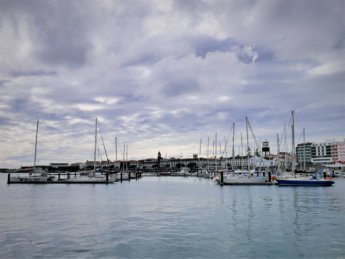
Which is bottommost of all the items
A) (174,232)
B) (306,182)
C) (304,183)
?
(174,232)

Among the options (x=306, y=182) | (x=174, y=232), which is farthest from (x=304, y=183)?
(x=174, y=232)

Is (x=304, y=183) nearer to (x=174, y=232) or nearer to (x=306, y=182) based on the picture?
(x=306, y=182)

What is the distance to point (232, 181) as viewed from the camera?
71188 mm

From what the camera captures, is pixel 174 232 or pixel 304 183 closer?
pixel 174 232

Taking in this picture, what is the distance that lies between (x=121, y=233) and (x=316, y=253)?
11.4 metres

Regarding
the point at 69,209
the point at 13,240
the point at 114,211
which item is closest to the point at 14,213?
the point at 69,209

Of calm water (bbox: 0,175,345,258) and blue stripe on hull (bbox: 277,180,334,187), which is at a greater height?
blue stripe on hull (bbox: 277,180,334,187)

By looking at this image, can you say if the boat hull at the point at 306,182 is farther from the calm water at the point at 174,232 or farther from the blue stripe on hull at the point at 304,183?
the calm water at the point at 174,232

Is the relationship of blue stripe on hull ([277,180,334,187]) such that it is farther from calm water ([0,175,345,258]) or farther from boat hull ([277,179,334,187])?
calm water ([0,175,345,258])

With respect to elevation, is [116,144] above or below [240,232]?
above

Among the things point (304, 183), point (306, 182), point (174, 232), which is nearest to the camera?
point (174, 232)

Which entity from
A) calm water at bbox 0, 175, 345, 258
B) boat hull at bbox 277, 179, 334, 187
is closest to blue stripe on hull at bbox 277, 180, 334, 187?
boat hull at bbox 277, 179, 334, 187

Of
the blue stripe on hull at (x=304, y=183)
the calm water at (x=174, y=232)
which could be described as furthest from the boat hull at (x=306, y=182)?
the calm water at (x=174, y=232)

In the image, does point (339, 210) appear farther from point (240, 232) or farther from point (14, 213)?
point (14, 213)
